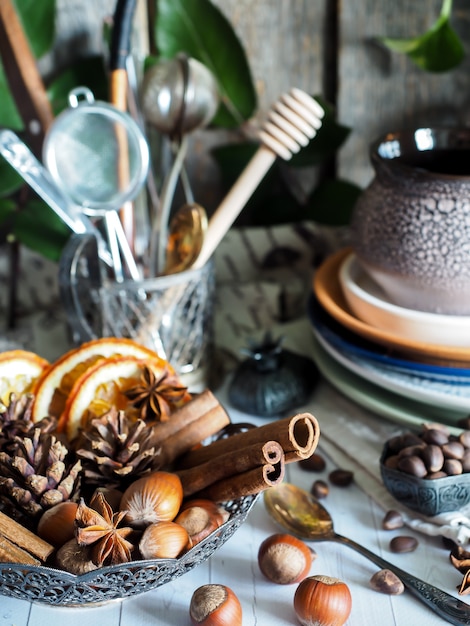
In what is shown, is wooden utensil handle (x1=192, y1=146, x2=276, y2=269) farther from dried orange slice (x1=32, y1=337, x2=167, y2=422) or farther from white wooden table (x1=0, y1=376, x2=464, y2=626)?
white wooden table (x1=0, y1=376, x2=464, y2=626)

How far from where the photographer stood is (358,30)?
89 centimetres

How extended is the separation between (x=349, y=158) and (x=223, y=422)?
0.50m

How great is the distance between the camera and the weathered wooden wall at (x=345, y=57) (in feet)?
2.89

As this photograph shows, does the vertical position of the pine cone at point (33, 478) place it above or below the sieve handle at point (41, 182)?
below

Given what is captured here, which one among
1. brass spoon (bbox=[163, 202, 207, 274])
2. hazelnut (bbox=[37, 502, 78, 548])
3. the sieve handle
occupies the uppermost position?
the sieve handle

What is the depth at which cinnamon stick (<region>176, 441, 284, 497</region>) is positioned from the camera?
492 mm

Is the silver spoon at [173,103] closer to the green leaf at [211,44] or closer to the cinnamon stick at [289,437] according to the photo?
the green leaf at [211,44]

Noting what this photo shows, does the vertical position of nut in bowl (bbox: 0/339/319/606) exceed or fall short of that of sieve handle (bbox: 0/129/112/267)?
it falls short

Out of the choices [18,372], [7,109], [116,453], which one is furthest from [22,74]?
[116,453]

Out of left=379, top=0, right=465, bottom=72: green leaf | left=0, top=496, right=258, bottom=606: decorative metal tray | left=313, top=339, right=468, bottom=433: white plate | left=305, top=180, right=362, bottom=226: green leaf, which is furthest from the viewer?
left=305, top=180, right=362, bottom=226: green leaf

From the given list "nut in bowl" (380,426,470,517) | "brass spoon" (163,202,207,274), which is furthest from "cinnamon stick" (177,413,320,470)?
"brass spoon" (163,202,207,274)

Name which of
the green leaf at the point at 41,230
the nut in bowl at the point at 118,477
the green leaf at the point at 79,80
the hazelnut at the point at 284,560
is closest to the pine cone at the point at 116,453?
the nut in bowl at the point at 118,477

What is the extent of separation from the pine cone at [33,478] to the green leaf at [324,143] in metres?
0.53

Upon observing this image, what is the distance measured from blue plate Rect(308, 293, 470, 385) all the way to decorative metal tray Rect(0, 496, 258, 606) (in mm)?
254
